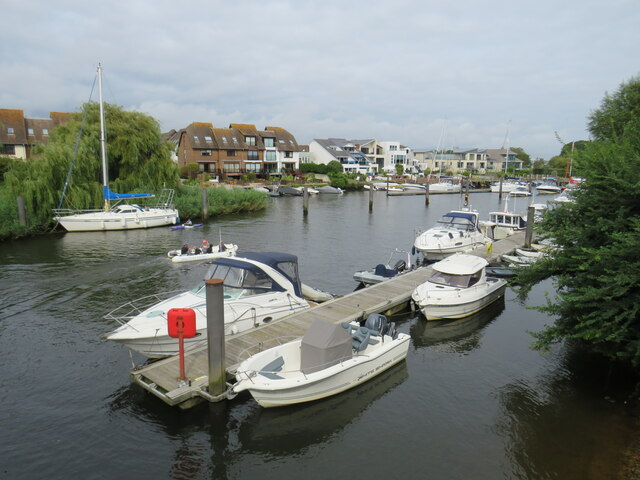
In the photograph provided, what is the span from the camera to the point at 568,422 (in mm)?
11359

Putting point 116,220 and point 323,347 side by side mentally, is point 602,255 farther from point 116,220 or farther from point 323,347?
point 116,220

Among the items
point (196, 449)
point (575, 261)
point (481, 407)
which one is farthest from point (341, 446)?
point (575, 261)

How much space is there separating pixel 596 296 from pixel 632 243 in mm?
1484

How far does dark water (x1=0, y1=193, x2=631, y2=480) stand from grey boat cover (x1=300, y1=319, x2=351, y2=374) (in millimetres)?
1083

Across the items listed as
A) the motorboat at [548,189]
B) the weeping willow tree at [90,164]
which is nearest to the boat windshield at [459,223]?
the weeping willow tree at [90,164]

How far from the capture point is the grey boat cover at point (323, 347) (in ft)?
38.6

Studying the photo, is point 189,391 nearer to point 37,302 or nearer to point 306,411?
point 306,411

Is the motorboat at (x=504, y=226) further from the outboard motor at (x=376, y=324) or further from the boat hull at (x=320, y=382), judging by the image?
the boat hull at (x=320, y=382)

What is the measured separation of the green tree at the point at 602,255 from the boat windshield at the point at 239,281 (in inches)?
336

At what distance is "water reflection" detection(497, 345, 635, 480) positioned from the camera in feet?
32.0

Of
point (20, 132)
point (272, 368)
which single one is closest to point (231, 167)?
point (20, 132)

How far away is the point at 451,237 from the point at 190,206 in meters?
27.4

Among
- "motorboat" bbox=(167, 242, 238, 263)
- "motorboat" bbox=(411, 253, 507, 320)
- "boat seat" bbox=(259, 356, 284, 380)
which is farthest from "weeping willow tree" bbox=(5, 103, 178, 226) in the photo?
"motorboat" bbox=(411, 253, 507, 320)

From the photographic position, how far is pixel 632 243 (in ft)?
33.0
